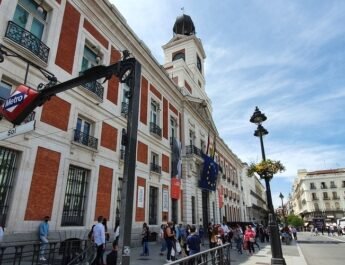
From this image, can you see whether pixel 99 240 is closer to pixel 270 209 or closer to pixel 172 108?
pixel 270 209

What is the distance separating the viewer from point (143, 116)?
1789cm

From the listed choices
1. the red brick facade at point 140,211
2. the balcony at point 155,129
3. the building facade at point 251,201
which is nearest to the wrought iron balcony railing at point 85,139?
the red brick facade at point 140,211

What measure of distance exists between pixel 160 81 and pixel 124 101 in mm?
5374

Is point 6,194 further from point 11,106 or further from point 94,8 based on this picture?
point 94,8

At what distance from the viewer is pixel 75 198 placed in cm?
1175

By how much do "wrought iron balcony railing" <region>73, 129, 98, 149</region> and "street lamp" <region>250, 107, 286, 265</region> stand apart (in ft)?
24.3

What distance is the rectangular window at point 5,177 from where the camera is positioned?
882 centimetres

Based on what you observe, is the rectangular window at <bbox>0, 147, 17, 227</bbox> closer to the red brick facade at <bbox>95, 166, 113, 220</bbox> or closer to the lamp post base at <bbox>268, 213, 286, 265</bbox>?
the red brick facade at <bbox>95, 166, 113, 220</bbox>

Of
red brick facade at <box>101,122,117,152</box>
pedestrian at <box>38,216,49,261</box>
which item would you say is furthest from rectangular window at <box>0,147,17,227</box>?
red brick facade at <box>101,122,117,152</box>

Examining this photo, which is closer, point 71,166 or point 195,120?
point 71,166

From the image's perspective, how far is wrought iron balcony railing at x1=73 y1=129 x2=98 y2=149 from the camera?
1211cm

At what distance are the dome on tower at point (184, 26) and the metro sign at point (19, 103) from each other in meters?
32.0

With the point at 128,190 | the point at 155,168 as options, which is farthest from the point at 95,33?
the point at 128,190

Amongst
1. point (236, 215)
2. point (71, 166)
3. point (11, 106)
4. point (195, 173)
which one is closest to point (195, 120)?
point (195, 173)
